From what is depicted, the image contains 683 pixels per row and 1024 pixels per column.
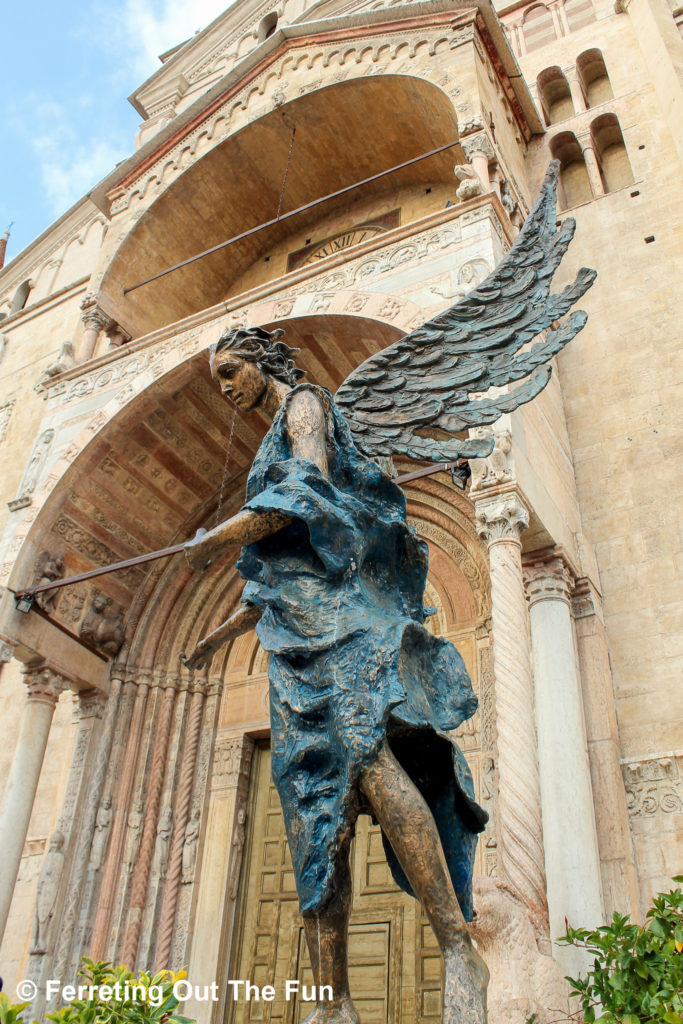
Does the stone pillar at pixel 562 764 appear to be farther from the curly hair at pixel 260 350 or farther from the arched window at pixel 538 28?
the arched window at pixel 538 28

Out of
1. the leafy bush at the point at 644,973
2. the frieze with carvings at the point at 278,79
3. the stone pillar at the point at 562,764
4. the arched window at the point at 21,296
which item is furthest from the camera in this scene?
the arched window at the point at 21,296

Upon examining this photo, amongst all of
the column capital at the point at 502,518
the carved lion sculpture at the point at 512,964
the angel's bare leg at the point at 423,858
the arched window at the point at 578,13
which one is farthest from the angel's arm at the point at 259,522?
the arched window at the point at 578,13

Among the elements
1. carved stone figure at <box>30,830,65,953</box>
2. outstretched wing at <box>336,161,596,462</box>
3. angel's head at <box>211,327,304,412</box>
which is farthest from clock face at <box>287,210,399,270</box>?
angel's head at <box>211,327,304,412</box>

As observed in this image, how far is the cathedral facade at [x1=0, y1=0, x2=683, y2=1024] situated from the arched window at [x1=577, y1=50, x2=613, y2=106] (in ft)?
0.15

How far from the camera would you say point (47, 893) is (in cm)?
779

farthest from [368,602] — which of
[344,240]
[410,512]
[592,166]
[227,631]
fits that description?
[344,240]

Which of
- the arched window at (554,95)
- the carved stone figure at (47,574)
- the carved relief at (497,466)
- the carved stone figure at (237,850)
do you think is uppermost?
the arched window at (554,95)

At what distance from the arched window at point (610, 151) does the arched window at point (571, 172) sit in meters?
0.22

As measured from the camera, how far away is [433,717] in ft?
7.59

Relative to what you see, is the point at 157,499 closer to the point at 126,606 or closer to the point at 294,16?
the point at 126,606

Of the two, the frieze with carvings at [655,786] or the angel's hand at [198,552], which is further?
the frieze with carvings at [655,786]

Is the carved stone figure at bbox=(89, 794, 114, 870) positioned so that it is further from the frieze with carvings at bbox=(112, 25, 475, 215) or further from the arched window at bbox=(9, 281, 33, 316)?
the arched window at bbox=(9, 281, 33, 316)

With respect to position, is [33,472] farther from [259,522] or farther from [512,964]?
[259,522]

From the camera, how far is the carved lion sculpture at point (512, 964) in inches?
146
